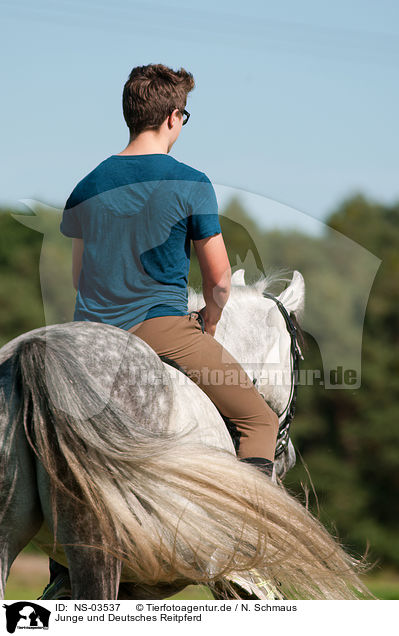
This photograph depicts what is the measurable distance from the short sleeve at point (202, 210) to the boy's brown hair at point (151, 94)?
0.31 meters

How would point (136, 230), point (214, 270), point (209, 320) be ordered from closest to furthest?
point (136, 230) < point (214, 270) < point (209, 320)

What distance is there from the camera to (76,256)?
9.22ft

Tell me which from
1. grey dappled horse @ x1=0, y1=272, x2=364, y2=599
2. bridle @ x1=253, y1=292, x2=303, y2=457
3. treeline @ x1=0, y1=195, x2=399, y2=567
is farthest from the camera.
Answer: bridle @ x1=253, y1=292, x2=303, y2=457

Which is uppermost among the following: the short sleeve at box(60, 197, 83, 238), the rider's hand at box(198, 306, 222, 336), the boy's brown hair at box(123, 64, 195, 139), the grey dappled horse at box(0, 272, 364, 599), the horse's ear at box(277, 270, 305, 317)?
the boy's brown hair at box(123, 64, 195, 139)

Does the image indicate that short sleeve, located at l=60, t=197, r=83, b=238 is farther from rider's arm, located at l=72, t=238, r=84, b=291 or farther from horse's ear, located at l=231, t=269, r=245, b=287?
horse's ear, located at l=231, t=269, r=245, b=287

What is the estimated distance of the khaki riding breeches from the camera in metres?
2.67

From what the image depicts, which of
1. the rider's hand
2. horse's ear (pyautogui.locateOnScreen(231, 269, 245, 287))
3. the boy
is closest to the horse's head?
horse's ear (pyautogui.locateOnScreen(231, 269, 245, 287))

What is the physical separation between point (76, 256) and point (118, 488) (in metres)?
1.02

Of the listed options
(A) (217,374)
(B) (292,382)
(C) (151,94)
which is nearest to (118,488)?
(A) (217,374)

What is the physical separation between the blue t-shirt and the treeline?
0.35m

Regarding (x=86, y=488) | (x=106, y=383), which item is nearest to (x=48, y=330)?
(x=106, y=383)
